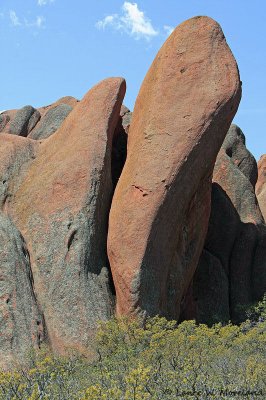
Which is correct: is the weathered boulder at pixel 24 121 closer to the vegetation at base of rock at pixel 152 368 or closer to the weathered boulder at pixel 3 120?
the weathered boulder at pixel 3 120

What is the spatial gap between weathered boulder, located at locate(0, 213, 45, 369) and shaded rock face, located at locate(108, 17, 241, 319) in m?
1.77

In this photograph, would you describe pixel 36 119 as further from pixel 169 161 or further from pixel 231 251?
pixel 169 161

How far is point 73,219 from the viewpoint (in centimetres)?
1525

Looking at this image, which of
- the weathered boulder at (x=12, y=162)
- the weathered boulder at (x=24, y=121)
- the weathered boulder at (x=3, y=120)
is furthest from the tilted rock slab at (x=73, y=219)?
the weathered boulder at (x=3, y=120)

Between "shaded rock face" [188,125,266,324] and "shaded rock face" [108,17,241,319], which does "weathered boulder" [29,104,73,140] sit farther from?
"shaded rock face" [108,17,241,319]

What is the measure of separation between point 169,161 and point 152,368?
5064 mm

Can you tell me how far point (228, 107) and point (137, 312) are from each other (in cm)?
465

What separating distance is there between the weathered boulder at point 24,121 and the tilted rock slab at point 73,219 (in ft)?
39.0

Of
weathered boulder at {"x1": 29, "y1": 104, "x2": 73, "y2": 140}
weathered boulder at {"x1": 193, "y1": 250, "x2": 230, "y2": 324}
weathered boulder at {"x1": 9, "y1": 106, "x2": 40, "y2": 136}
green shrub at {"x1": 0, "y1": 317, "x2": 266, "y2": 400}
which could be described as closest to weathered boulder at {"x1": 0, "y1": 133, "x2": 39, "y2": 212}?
green shrub at {"x1": 0, "y1": 317, "x2": 266, "y2": 400}

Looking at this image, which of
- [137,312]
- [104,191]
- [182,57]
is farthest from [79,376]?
[182,57]

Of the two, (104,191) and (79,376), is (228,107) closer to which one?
(104,191)

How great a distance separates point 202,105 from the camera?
15.3 meters

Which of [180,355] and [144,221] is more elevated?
[144,221]

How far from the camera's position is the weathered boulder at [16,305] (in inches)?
537
